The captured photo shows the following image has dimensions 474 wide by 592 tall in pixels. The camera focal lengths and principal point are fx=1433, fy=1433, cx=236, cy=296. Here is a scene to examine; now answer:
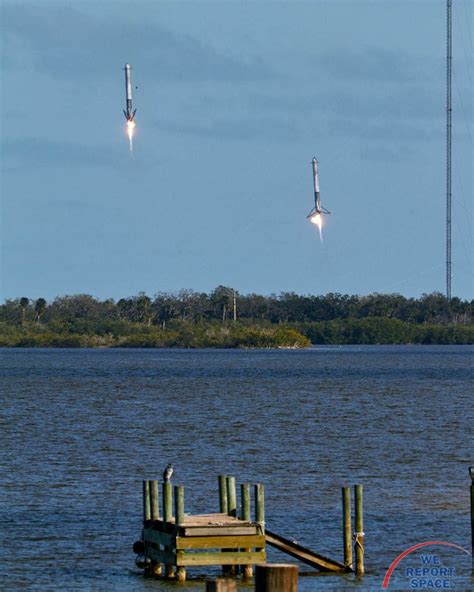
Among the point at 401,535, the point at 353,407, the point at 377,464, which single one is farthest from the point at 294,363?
the point at 401,535

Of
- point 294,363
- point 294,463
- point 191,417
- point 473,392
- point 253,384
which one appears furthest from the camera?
point 294,363

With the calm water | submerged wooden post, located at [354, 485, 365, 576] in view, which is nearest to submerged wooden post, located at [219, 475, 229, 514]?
the calm water

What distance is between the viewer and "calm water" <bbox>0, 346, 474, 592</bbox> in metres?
31.2

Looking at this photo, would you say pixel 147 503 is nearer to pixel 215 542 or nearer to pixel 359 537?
pixel 215 542

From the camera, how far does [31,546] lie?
105 ft

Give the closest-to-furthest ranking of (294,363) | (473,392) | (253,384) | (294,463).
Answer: (294,463) → (473,392) → (253,384) → (294,363)

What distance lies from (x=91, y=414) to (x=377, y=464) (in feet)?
104

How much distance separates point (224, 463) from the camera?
5088 cm

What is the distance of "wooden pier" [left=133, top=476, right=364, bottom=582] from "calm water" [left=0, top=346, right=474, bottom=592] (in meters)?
0.48

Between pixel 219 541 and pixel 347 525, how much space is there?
284cm

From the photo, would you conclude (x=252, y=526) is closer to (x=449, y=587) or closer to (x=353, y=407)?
(x=449, y=587)

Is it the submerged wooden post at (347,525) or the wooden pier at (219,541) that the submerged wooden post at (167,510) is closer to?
the wooden pier at (219,541)
